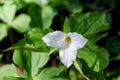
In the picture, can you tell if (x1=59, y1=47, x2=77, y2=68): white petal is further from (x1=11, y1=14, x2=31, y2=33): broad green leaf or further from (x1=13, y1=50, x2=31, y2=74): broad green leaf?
(x1=11, y1=14, x2=31, y2=33): broad green leaf

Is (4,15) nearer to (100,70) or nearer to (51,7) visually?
(51,7)

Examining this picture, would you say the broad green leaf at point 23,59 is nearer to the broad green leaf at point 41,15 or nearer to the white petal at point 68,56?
the white petal at point 68,56

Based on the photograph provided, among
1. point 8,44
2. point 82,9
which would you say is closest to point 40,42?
point 8,44

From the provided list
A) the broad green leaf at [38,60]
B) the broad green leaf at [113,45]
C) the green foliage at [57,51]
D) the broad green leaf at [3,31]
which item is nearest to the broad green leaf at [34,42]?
the green foliage at [57,51]

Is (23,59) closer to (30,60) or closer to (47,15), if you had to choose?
(30,60)

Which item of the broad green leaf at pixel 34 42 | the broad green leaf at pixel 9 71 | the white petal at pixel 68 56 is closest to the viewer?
the white petal at pixel 68 56
